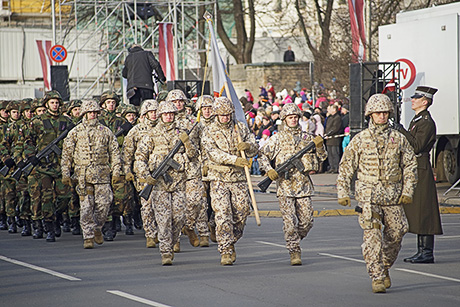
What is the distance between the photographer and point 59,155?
14.4 m

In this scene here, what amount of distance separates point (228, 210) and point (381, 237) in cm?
245

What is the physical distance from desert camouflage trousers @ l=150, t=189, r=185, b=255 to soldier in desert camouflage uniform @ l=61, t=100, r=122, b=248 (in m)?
1.67

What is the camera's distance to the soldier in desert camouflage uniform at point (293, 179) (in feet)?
35.9

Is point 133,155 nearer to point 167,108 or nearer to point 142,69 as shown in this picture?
point 167,108

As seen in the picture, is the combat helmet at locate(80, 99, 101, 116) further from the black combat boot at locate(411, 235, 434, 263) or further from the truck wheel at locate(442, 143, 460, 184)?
the truck wheel at locate(442, 143, 460, 184)

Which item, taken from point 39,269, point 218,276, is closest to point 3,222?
point 39,269

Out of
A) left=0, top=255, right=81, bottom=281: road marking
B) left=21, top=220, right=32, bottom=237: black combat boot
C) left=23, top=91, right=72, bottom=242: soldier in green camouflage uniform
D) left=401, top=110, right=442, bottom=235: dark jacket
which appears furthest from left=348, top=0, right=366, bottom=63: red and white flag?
left=0, top=255, right=81, bottom=281: road marking

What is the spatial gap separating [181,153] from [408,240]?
12.2ft

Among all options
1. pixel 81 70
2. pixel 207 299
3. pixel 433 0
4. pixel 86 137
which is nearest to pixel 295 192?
pixel 207 299

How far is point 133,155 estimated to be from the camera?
13.6m

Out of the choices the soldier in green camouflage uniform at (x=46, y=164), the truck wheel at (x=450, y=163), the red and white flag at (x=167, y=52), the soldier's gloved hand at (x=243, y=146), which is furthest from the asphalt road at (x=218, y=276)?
the red and white flag at (x=167, y=52)

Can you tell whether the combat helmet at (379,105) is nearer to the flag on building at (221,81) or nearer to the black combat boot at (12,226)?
the flag on building at (221,81)

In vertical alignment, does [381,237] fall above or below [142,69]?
below

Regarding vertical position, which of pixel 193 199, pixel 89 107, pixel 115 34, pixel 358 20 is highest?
pixel 115 34
